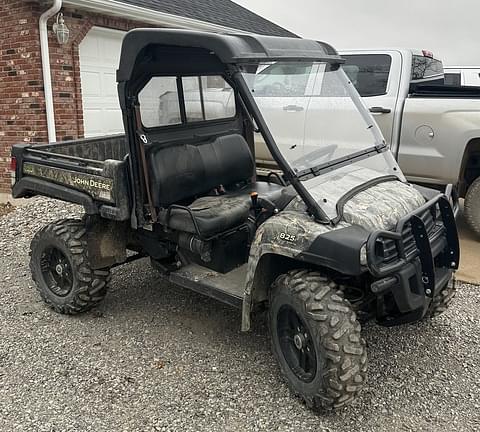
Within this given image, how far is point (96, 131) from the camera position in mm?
8844

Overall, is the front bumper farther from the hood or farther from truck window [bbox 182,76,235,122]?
truck window [bbox 182,76,235,122]

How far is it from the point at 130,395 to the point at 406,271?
178 cm

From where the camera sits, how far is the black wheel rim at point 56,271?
4332 millimetres

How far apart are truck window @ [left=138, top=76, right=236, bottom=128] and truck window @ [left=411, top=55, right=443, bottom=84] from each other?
3.23m

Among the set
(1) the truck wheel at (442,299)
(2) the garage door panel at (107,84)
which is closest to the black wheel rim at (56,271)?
(1) the truck wheel at (442,299)

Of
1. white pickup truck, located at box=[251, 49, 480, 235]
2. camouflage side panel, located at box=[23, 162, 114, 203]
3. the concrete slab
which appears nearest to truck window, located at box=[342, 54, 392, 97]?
white pickup truck, located at box=[251, 49, 480, 235]

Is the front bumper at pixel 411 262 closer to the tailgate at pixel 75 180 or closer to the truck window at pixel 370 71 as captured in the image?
the tailgate at pixel 75 180

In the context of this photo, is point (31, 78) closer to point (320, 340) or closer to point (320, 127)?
point (320, 127)

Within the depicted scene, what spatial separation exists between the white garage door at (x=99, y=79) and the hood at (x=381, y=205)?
6.38 m

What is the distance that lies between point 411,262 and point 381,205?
40 cm

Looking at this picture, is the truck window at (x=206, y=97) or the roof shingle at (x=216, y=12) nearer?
the truck window at (x=206, y=97)

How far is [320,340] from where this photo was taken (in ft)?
9.30

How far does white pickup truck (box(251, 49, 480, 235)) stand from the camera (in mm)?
5965

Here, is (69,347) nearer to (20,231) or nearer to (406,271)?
(406,271)
